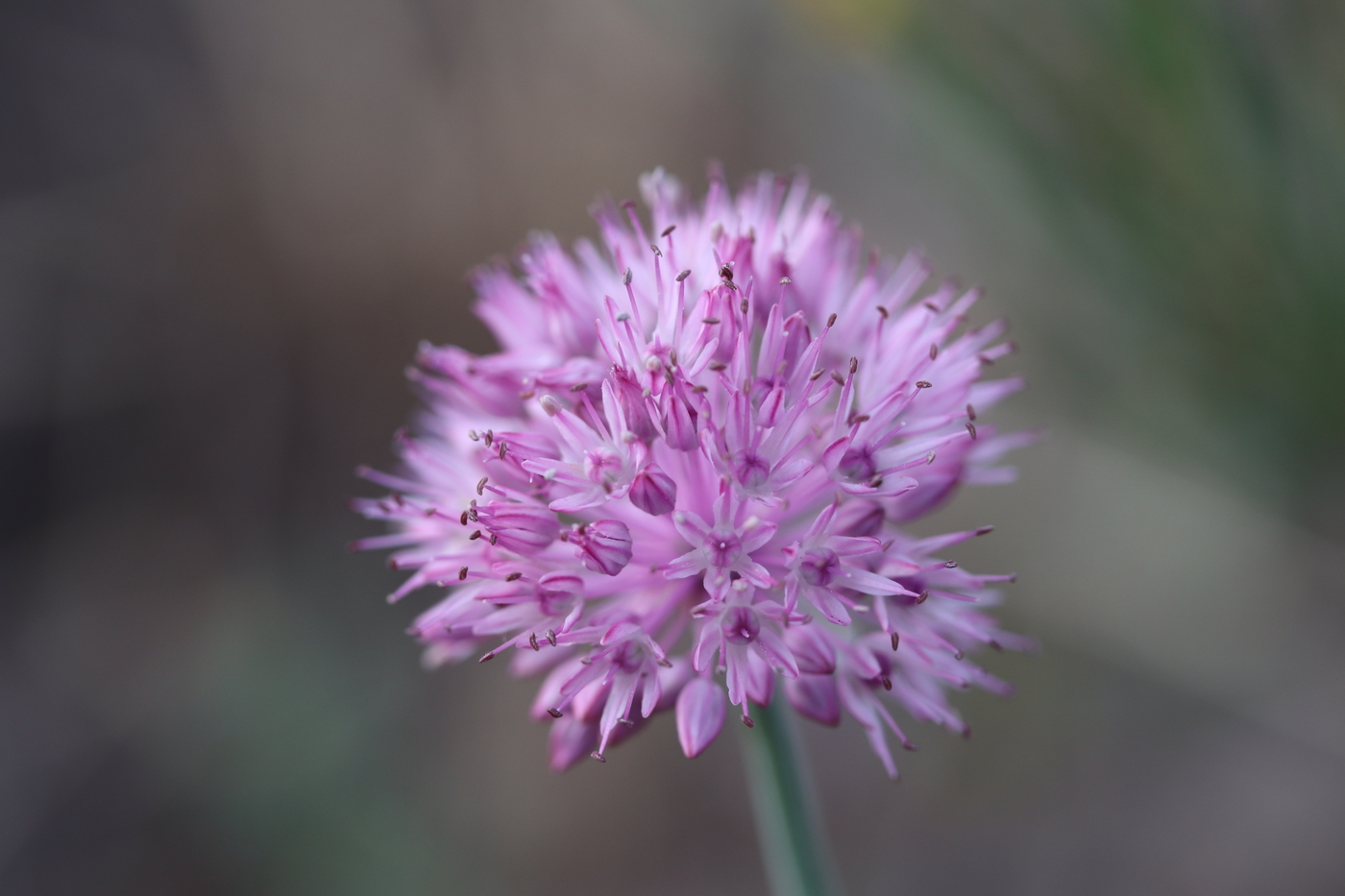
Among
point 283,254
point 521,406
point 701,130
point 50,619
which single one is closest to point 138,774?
point 50,619

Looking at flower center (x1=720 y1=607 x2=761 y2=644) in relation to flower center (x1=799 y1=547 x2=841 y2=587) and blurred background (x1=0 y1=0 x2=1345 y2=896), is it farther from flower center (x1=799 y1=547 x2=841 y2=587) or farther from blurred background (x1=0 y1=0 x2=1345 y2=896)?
blurred background (x1=0 y1=0 x2=1345 y2=896)

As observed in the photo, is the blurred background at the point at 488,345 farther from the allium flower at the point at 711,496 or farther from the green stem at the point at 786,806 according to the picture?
the green stem at the point at 786,806

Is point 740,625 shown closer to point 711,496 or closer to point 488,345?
point 711,496

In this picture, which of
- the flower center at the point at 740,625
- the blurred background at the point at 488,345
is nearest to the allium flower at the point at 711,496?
the flower center at the point at 740,625

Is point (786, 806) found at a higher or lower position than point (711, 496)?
lower

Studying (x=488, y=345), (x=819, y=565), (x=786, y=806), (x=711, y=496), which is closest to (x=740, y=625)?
(x=819, y=565)

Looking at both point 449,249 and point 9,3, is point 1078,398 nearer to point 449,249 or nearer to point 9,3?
point 449,249
